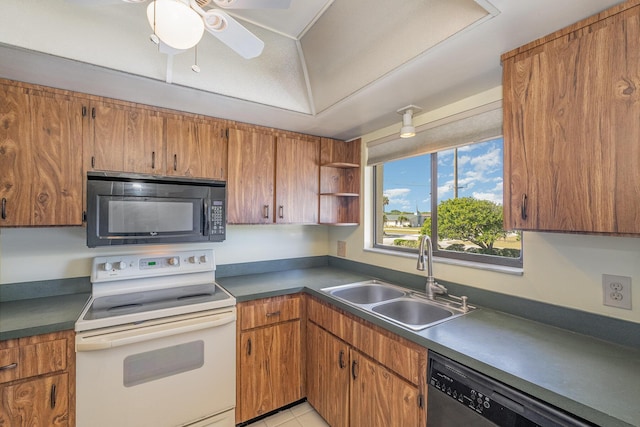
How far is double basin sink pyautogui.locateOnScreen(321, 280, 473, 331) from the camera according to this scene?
1.58 m

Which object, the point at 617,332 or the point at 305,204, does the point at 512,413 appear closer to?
the point at 617,332

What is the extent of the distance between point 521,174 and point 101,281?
92.1 inches

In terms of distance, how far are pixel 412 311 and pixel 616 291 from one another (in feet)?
3.10

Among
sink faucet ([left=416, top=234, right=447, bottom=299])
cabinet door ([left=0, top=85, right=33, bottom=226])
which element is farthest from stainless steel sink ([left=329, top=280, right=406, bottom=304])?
cabinet door ([left=0, top=85, right=33, bottom=226])

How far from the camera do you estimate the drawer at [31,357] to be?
50.1 inches

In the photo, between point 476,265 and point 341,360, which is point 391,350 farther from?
point 476,265

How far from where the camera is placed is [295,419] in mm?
1962

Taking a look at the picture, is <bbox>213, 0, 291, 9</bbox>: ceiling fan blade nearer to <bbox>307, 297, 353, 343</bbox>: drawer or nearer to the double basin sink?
the double basin sink

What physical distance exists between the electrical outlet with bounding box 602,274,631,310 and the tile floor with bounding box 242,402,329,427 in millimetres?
1735

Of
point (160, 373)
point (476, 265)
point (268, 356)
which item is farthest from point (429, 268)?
point (160, 373)

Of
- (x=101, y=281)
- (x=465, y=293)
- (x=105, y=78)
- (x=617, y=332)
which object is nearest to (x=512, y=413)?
(x=617, y=332)

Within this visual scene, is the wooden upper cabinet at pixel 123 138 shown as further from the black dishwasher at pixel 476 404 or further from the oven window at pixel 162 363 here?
the black dishwasher at pixel 476 404

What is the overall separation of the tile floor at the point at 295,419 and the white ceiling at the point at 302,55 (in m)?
2.11

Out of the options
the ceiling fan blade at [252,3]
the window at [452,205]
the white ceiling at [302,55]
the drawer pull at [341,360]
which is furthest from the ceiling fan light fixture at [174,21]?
the drawer pull at [341,360]
